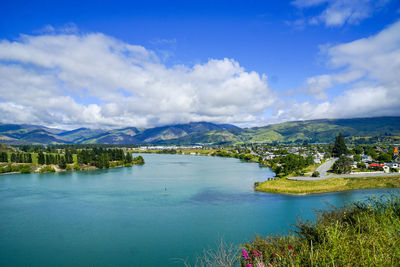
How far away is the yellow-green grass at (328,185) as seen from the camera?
33.5 meters

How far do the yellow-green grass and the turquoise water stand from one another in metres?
2.00

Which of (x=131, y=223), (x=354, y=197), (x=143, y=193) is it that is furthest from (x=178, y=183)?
(x=354, y=197)

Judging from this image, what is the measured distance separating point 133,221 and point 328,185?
2750cm

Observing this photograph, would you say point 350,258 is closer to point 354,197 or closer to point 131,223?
point 131,223

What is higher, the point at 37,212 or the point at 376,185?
the point at 37,212

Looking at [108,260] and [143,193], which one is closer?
[108,260]

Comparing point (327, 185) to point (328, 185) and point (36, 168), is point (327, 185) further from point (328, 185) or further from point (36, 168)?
point (36, 168)

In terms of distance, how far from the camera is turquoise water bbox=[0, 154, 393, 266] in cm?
1596

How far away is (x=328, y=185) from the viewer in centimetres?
3466

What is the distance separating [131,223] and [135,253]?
5989 mm

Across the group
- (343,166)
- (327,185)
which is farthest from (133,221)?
(343,166)

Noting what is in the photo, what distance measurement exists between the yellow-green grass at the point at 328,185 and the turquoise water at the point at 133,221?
2.00 meters

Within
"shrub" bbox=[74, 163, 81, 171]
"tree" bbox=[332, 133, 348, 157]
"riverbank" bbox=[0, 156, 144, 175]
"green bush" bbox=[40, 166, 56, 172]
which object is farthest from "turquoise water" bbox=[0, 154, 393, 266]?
"tree" bbox=[332, 133, 348, 157]

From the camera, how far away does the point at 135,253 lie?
15844 mm
